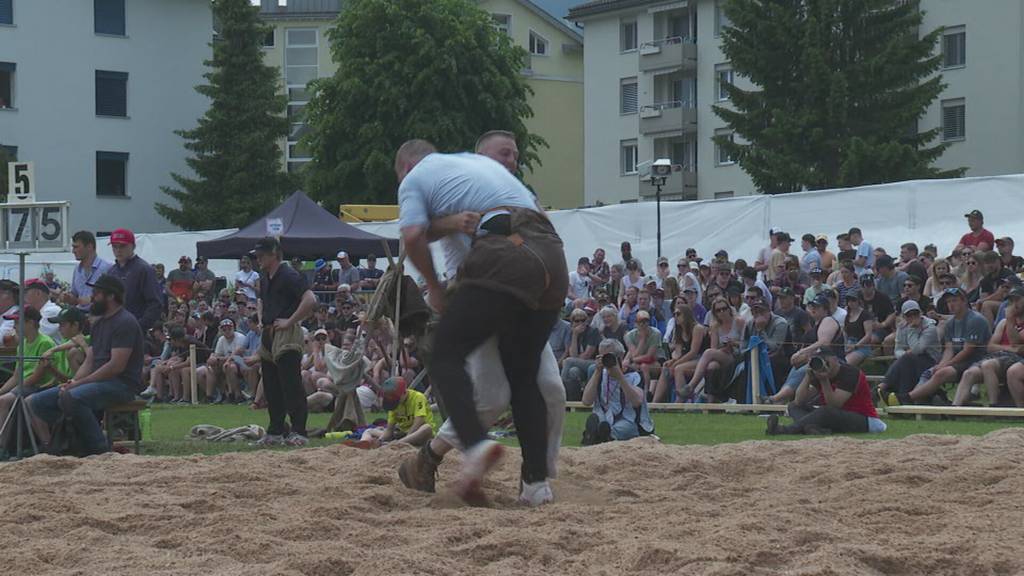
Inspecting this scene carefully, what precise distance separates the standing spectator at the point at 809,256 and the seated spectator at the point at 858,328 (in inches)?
96.4

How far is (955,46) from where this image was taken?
157 feet

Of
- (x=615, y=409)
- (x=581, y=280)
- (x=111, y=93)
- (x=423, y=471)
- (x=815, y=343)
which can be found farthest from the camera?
(x=111, y=93)

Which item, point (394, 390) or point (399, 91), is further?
point (399, 91)

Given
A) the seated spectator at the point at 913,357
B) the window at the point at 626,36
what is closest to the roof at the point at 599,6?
the window at the point at 626,36

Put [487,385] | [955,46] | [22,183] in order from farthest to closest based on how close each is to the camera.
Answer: [955,46] < [22,183] < [487,385]

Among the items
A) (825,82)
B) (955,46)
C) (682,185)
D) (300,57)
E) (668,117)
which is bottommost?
(682,185)

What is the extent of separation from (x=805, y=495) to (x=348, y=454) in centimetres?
341

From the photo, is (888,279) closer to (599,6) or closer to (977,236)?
(977,236)

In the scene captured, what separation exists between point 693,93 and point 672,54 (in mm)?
2056

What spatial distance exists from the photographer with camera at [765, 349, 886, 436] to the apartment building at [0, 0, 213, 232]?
44.1 meters

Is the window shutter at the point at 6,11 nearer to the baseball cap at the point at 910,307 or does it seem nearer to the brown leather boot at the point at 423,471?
the baseball cap at the point at 910,307

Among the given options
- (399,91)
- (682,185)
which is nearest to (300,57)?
(682,185)

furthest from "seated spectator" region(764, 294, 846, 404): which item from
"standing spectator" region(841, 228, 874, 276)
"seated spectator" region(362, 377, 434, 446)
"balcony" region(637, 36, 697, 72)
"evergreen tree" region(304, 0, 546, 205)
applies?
"balcony" region(637, 36, 697, 72)

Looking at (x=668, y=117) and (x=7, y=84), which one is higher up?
(x=7, y=84)
